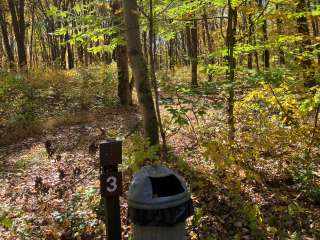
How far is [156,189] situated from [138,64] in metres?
3.47

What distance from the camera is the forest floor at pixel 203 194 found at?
5.59 m

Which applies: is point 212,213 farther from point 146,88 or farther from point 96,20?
point 96,20

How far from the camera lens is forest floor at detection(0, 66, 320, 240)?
5.59 metres

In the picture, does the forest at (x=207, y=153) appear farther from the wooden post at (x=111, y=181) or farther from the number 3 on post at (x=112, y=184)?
the number 3 on post at (x=112, y=184)

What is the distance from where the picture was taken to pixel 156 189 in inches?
166

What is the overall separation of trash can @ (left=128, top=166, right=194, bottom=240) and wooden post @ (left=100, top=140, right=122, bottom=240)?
285 millimetres

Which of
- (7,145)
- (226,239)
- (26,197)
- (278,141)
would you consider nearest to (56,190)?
(26,197)

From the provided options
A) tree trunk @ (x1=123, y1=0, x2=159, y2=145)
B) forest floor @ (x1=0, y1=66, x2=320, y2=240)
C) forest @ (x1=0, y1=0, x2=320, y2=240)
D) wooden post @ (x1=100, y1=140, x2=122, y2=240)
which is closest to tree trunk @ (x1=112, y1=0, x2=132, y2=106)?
forest @ (x1=0, y1=0, x2=320, y2=240)

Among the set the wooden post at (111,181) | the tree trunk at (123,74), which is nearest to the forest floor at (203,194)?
the wooden post at (111,181)

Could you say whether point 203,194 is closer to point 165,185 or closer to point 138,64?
point 165,185

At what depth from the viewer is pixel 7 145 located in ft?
37.8

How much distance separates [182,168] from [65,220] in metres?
2.37

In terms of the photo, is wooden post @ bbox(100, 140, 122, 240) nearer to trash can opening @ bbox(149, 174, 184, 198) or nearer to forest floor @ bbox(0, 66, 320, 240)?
trash can opening @ bbox(149, 174, 184, 198)

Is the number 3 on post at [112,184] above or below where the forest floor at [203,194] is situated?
above
